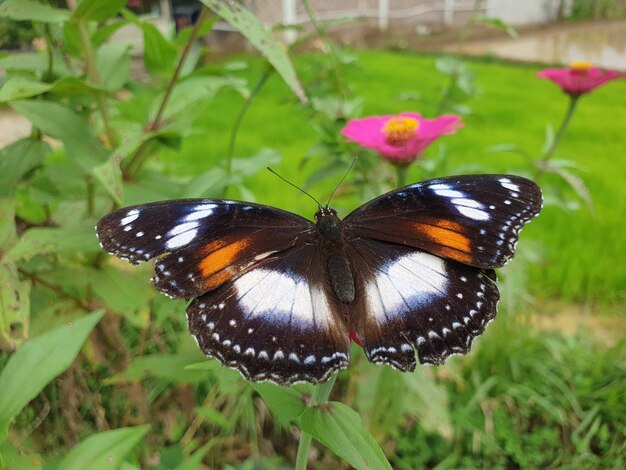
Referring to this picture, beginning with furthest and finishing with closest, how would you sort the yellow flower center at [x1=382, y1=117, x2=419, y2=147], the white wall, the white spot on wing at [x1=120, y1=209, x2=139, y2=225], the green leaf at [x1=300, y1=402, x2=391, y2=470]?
the white wall, the yellow flower center at [x1=382, y1=117, x2=419, y2=147], the white spot on wing at [x1=120, y1=209, x2=139, y2=225], the green leaf at [x1=300, y1=402, x2=391, y2=470]

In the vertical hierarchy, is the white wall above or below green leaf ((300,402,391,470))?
below

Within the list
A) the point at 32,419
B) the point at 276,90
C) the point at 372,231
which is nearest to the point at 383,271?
the point at 372,231

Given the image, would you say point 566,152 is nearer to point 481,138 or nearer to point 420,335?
point 481,138

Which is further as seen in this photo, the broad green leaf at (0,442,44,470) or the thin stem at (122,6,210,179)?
the thin stem at (122,6,210,179)

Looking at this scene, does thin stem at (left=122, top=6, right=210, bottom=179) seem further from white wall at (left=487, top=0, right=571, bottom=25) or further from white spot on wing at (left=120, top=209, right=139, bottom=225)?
white wall at (left=487, top=0, right=571, bottom=25)

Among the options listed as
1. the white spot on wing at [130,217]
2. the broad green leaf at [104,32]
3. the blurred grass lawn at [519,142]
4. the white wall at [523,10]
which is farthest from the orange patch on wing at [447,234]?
the white wall at [523,10]

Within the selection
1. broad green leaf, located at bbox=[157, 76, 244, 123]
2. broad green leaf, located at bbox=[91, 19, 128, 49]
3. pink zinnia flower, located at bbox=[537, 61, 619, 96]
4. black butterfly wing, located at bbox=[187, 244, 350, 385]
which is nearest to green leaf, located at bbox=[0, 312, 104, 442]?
black butterfly wing, located at bbox=[187, 244, 350, 385]

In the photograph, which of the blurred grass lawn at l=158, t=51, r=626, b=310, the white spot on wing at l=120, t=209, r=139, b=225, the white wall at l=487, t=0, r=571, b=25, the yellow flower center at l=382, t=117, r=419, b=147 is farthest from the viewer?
the white wall at l=487, t=0, r=571, b=25
